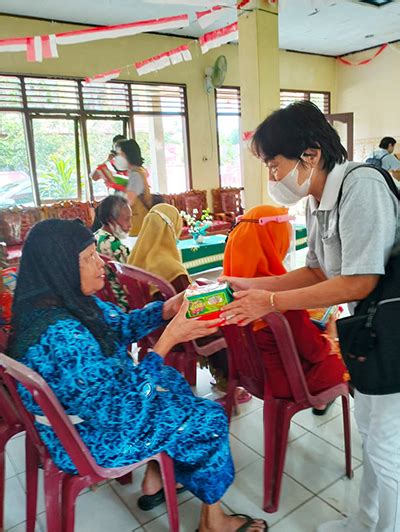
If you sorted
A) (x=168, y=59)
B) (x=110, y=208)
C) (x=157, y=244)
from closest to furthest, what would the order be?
(x=157, y=244) < (x=110, y=208) < (x=168, y=59)

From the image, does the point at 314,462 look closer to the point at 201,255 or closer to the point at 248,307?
the point at 248,307

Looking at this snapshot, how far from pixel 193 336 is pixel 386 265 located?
1.83 ft

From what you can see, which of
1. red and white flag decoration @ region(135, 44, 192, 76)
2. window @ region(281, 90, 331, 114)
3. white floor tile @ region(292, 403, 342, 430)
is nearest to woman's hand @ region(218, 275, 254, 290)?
white floor tile @ region(292, 403, 342, 430)

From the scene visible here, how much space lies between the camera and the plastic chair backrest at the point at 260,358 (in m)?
1.27

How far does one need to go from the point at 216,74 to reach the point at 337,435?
601 centimetres

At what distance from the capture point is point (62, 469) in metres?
1.19

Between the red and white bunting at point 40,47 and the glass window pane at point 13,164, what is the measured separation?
1662 millimetres

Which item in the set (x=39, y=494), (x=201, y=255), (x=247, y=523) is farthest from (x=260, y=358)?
(x=201, y=255)

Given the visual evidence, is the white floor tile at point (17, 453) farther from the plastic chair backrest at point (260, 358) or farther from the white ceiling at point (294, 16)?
the white ceiling at point (294, 16)

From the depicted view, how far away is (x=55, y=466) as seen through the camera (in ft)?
3.95

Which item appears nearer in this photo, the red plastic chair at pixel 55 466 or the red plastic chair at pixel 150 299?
the red plastic chair at pixel 55 466

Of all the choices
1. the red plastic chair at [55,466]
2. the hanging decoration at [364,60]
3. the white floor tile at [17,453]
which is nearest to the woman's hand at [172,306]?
the red plastic chair at [55,466]

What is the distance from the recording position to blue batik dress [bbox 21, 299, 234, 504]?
1036 millimetres

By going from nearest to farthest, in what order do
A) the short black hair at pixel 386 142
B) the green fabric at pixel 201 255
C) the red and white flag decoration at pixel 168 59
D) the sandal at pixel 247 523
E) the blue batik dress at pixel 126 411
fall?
the blue batik dress at pixel 126 411, the sandal at pixel 247 523, the green fabric at pixel 201 255, the red and white flag decoration at pixel 168 59, the short black hair at pixel 386 142
